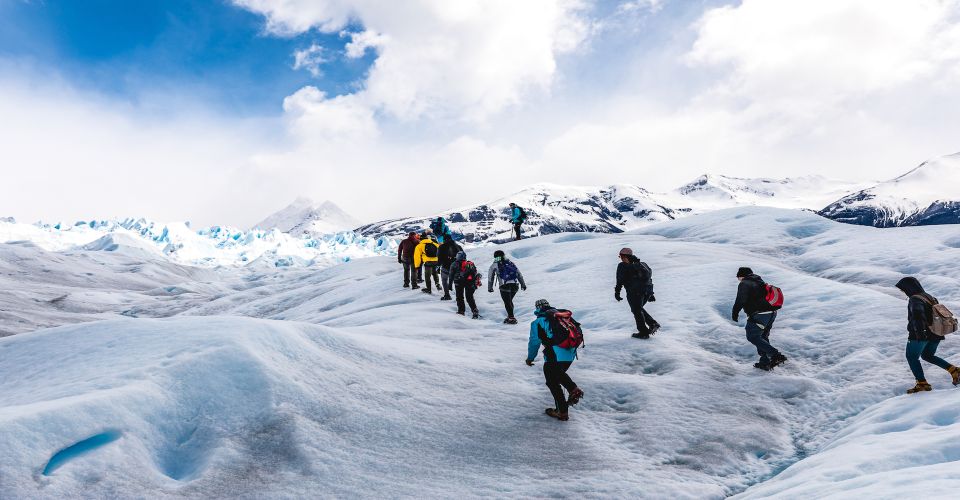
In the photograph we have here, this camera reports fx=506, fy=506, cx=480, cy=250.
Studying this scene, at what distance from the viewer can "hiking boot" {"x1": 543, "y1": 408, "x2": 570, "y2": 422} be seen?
26.0 ft

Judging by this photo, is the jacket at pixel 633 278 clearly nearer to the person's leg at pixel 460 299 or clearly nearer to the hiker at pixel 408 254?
the person's leg at pixel 460 299

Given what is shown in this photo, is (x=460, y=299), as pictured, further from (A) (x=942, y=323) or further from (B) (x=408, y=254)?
(A) (x=942, y=323)

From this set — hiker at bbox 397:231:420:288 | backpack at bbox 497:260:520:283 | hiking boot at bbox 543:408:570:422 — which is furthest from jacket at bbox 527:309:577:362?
hiker at bbox 397:231:420:288

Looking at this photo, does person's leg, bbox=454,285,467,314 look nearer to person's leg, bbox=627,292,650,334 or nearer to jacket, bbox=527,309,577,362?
person's leg, bbox=627,292,650,334

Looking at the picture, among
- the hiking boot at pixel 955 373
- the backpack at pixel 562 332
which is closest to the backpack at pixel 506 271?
the backpack at pixel 562 332

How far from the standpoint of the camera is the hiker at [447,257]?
56.2 feet

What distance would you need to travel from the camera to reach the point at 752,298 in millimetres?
10133

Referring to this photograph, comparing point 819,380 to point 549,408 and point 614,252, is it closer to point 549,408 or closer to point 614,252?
point 549,408

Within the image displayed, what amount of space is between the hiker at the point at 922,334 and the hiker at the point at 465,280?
1020 cm

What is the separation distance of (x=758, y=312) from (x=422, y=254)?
495 inches

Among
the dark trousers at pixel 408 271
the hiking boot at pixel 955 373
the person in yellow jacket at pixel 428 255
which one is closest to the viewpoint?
the hiking boot at pixel 955 373

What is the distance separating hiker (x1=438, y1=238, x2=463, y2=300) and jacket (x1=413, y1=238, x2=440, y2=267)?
1.03 m

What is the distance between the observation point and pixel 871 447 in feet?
19.5

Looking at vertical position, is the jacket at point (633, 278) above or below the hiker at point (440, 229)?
below
